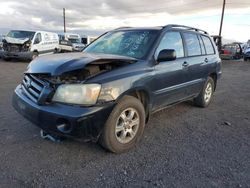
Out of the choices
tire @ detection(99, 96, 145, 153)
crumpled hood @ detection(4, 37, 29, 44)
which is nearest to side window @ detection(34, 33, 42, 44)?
crumpled hood @ detection(4, 37, 29, 44)

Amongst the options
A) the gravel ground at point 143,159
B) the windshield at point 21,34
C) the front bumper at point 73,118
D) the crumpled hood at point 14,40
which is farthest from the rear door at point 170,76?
the windshield at point 21,34

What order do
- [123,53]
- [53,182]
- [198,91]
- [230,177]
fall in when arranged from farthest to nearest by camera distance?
[198,91]
[123,53]
[230,177]
[53,182]

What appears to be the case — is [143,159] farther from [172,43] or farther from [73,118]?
[172,43]

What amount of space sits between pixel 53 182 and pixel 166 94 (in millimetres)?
2316

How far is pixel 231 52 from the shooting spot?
26.3m

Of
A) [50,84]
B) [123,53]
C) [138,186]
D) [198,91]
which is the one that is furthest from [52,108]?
[198,91]

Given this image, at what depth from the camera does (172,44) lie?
4691 millimetres

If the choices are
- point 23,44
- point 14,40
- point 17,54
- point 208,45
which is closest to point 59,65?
point 208,45

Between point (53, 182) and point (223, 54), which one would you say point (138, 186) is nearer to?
point (53, 182)

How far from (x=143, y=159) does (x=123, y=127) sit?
0.49 metres

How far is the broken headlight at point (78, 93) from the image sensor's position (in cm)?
315

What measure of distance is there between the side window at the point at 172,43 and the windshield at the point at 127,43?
173mm

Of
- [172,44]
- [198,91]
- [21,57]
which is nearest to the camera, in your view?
[172,44]

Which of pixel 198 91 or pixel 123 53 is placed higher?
pixel 123 53
